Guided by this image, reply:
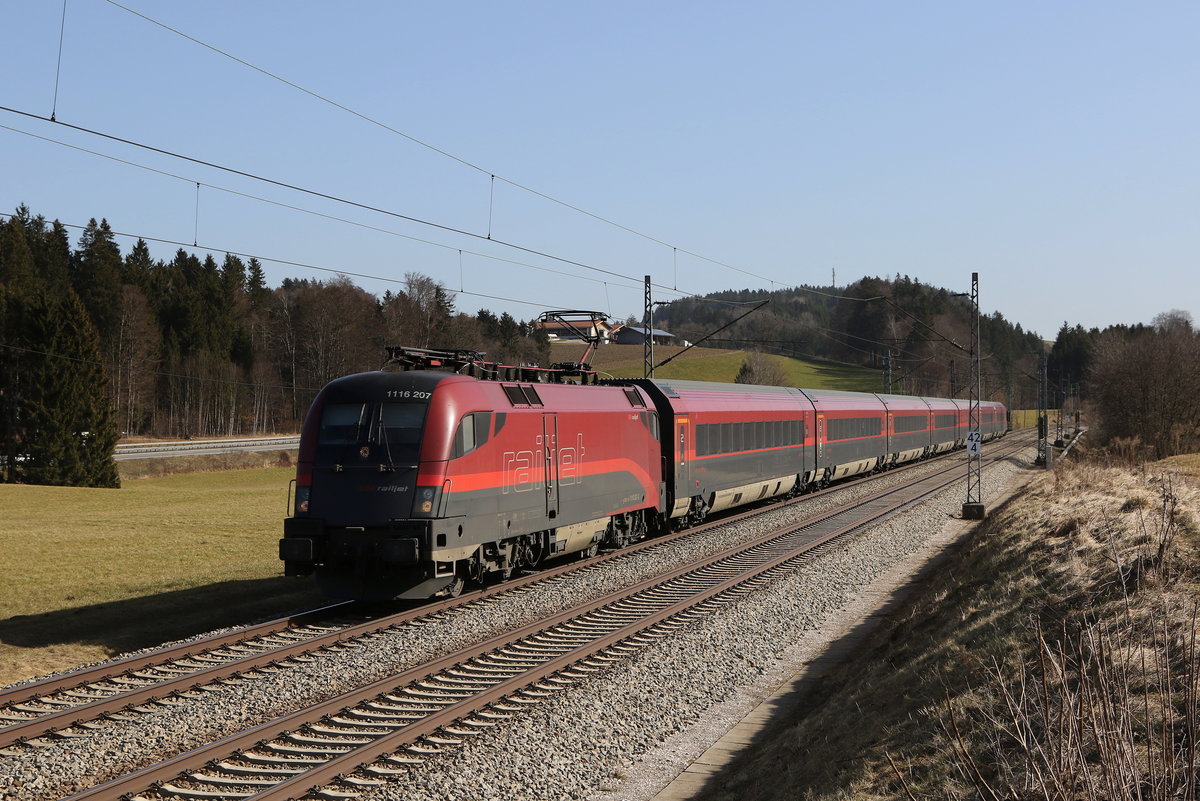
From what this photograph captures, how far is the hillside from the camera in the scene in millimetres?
104375

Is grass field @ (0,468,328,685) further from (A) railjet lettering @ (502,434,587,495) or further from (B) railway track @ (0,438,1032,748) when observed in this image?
(A) railjet lettering @ (502,434,587,495)

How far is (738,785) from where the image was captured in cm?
802

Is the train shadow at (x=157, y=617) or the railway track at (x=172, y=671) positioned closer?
the railway track at (x=172, y=671)

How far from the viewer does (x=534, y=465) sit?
16.8m

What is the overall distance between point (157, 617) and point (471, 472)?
5268 mm

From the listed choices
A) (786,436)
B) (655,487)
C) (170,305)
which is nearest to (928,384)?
(170,305)

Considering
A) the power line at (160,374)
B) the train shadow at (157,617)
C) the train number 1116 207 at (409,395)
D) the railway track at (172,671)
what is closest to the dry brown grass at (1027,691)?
the railway track at (172,671)

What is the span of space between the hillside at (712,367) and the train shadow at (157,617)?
7999 cm

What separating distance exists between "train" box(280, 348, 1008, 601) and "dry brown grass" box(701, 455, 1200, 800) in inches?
237

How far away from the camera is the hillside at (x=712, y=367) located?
10438 centimetres

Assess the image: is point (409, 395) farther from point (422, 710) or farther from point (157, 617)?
point (422, 710)

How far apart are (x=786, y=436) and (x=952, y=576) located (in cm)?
1535

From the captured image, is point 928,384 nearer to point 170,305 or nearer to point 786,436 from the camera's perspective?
point 170,305

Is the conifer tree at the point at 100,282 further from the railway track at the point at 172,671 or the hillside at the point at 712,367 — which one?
the railway track at the point at 172,671
